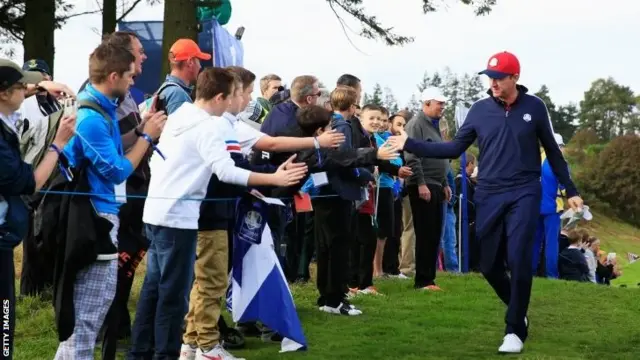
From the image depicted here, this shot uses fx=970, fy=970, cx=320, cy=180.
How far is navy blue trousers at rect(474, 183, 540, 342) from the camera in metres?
7.35

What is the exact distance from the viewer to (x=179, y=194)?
595 cm

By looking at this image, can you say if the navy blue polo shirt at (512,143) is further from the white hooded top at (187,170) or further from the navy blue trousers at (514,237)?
the white hooded top at (187,170)

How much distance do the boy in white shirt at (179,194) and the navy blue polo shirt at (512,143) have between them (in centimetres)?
207

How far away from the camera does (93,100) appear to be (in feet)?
17.3

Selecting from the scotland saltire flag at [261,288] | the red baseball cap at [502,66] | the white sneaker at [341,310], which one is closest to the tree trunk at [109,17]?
the white sneaker at [341,310]

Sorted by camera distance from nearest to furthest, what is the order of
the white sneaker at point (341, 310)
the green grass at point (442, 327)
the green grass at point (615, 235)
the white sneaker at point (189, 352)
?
the white sneaker at point (189, 352)
the green grass at point (442, 327)
the white sneaker at point (341, 310)
the green grass at point (615, 235)

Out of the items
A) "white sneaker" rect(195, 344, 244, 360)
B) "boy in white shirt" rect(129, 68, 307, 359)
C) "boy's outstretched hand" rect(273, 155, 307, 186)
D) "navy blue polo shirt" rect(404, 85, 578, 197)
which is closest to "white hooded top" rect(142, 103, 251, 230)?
"boy in white shirt" rect(129, 68, 307, 359)

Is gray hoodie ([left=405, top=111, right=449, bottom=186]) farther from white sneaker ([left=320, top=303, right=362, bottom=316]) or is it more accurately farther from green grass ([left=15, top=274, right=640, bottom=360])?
white sneaker ([left=320, top=303, right=362, bottom=316])

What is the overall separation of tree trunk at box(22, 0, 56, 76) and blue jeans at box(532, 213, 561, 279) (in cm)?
763

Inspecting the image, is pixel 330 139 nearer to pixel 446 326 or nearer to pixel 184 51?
pixel 184 51

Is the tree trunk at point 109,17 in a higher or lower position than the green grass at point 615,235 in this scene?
higher

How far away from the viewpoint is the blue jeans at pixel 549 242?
44.3ft

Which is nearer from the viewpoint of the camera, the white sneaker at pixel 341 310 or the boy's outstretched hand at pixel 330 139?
the boy's outstretched hand at pixel 330 139

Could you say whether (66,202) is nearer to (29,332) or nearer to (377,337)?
(29,332)
